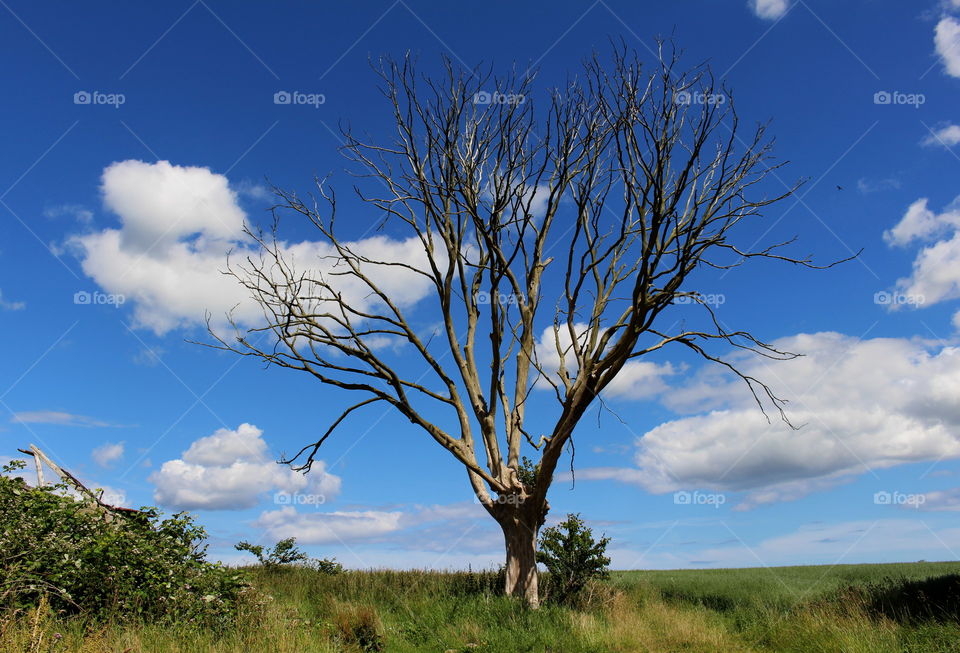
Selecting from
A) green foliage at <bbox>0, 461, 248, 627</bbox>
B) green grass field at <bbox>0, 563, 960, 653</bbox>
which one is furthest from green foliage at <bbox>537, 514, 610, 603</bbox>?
green foliage at <bbox>0, 461, 248, 627</bbox>

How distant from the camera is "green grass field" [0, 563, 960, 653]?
798cm

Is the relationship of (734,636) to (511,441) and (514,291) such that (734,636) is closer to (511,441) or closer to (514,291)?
(511,441)

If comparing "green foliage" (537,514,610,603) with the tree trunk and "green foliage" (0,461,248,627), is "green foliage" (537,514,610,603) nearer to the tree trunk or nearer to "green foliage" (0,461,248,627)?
the tree trunk

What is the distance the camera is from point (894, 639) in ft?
31.3

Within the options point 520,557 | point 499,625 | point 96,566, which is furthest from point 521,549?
point 96,566

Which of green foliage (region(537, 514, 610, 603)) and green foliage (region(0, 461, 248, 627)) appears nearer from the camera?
green foliage (region(0, 461, 248, 627))

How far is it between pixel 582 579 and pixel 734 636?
4113 mm

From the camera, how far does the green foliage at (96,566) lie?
8.33 m

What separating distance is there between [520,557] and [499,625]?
2.21m

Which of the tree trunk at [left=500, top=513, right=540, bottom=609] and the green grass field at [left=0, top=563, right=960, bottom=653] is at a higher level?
the tree trunk at [left=500, top=513, right=540, bottom=609]

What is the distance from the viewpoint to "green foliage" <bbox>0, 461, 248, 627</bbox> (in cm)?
833

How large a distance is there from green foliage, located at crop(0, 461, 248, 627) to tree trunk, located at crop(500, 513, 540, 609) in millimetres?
5429

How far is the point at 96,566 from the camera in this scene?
8688mm

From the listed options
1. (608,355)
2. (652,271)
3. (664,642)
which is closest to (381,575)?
(664,642)
